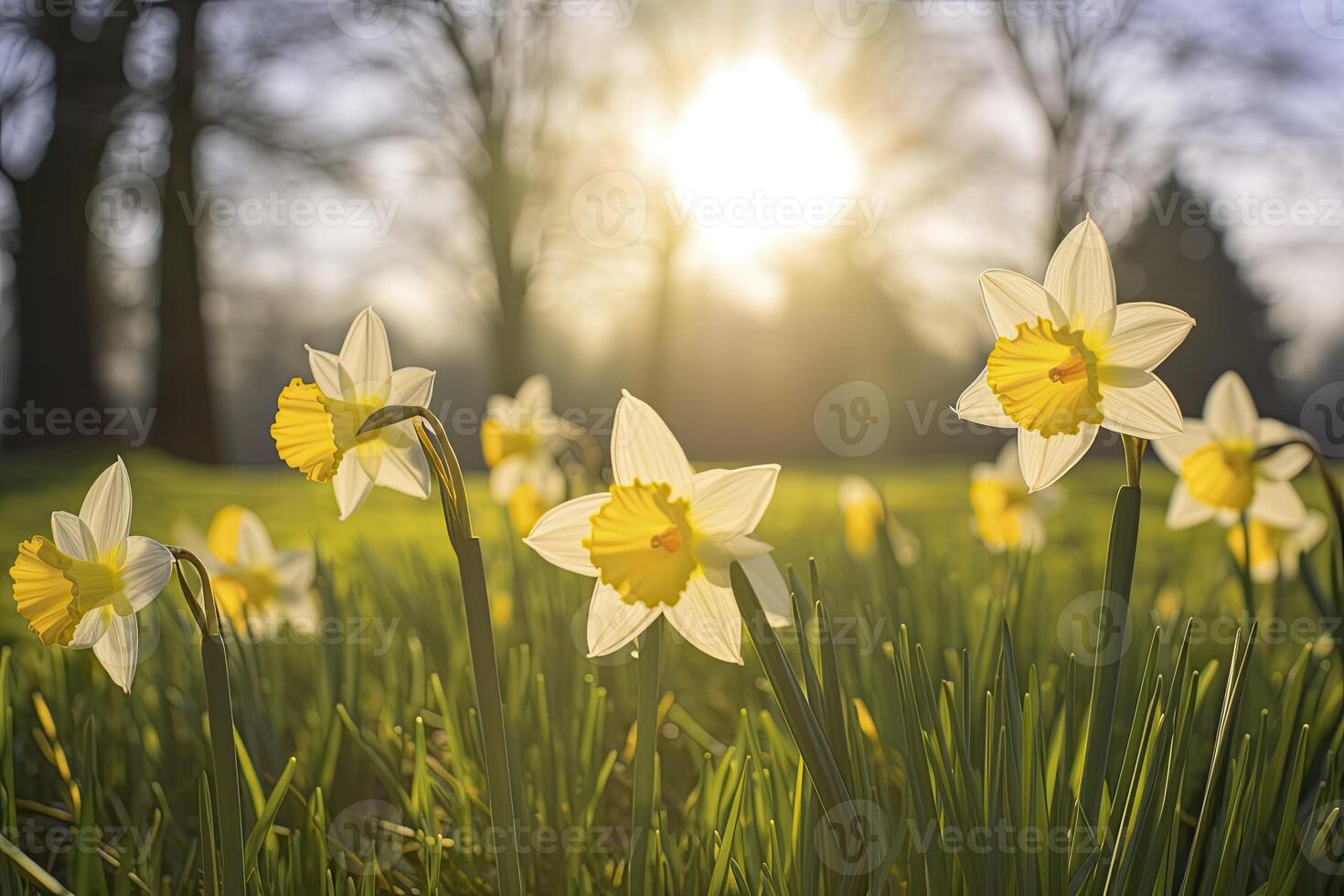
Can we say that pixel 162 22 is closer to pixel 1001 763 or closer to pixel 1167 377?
pixel 1001 763

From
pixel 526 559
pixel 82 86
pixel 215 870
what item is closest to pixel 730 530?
pixel 215 870

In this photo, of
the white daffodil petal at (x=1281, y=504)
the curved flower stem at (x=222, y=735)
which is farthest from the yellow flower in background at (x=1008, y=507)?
the curved flower stem at (x=222, y=735)

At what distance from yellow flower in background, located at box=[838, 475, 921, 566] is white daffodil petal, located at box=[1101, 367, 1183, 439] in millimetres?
1385

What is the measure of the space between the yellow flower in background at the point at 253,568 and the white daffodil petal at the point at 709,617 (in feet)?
3.83

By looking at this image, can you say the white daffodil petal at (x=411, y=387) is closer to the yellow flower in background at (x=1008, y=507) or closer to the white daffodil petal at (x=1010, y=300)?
the white daffodil petal at (x=1010, y=300)

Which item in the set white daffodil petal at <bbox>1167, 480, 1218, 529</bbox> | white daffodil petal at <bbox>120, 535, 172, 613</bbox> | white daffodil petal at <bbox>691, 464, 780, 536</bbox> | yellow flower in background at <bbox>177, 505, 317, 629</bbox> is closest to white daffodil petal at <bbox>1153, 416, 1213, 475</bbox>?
white daffodil petal at <bbox>1167, 480, 1218, 529</bbox>

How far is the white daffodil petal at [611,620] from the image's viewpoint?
870mm

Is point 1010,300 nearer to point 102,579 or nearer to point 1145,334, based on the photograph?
point 1145,334

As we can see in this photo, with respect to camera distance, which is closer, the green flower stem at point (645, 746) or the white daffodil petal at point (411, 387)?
the green flower stem at point (645, 746)

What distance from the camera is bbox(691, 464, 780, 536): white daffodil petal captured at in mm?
843

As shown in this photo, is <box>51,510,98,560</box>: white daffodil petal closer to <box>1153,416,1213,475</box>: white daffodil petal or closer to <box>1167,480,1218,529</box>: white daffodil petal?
<box>1153,416,1213,475</box>: white daffodil petal

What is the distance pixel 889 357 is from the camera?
1580cm

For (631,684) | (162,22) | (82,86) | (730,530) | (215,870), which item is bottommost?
(631,684)

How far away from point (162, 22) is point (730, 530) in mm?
8260
